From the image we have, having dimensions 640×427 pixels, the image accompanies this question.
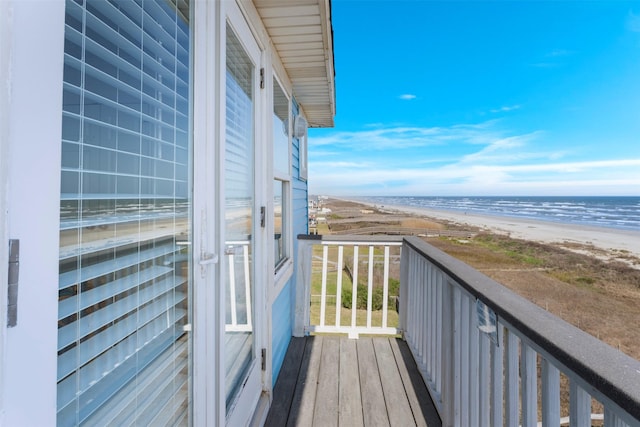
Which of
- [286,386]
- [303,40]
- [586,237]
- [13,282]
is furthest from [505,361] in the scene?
[586,237]

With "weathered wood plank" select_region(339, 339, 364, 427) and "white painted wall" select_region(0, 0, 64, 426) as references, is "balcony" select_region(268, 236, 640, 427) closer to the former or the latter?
"weathered wood plank" select_region(339, 339, 364, 427)

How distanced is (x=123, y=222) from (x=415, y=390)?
85.8 inches

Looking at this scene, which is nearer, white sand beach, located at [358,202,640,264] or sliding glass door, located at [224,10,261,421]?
sliding glass door, located at [224,10,261,421]

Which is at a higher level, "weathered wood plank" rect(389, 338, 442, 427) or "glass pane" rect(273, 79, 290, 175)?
"glass pane" rect(273, 79, 290, 175)

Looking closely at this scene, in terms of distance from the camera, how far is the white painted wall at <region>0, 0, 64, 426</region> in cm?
42

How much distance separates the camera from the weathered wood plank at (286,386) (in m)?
1.87

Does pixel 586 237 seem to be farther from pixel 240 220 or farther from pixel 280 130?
pixel 240 220

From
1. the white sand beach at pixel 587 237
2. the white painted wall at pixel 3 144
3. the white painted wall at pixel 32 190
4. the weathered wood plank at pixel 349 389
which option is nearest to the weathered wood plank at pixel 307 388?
the weathered wood plank at pixel 349 389

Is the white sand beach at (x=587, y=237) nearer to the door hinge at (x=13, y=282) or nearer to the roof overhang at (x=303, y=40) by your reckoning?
the roof overhang at (x=303, y=40)

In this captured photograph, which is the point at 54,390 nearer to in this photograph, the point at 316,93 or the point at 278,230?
the point at 278,230

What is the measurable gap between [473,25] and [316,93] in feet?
55.1

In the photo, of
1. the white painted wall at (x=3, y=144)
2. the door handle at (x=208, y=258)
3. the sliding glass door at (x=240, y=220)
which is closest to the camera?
the white painted wall at (x=3, y=144)

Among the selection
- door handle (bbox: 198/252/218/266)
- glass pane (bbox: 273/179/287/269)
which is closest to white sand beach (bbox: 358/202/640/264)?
glass pane (bbox: 273/179/287/269)

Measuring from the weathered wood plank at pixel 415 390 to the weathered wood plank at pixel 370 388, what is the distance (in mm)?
186
